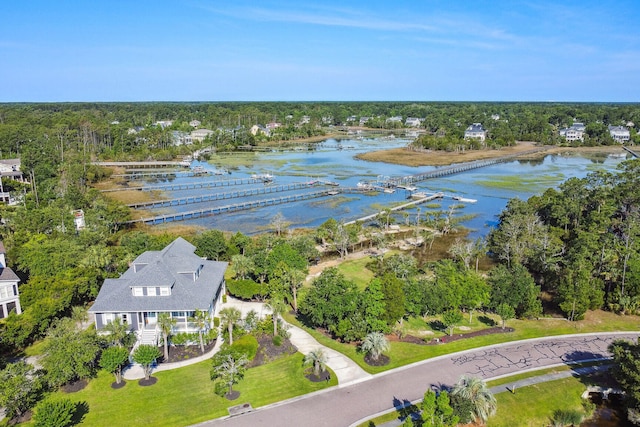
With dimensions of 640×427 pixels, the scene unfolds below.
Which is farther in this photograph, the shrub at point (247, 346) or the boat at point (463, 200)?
the boat at point (463, 200)

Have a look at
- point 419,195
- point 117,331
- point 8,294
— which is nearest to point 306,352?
point 117,331

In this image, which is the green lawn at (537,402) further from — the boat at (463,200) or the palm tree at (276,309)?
the boat at (463,200)

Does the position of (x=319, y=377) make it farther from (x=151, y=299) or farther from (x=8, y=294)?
(x=8, y=294)

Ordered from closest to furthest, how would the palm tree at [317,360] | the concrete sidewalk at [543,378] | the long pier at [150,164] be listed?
the concrete sidewalk at [543,378], the palm tree at [317,360], the long pier at [150,164]

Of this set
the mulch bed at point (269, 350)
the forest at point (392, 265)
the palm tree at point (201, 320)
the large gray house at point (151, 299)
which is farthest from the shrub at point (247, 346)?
the forest at point (392, 265)

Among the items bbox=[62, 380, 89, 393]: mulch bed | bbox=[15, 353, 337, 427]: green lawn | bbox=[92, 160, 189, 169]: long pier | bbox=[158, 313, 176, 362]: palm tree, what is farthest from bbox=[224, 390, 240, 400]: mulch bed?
bbox=[92, 160, 189, 169]: long pier

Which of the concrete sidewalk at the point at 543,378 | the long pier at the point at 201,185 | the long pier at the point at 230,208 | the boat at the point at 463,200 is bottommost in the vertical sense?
the long pier at the point at 230,208

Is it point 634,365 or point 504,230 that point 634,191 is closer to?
point 504,230
